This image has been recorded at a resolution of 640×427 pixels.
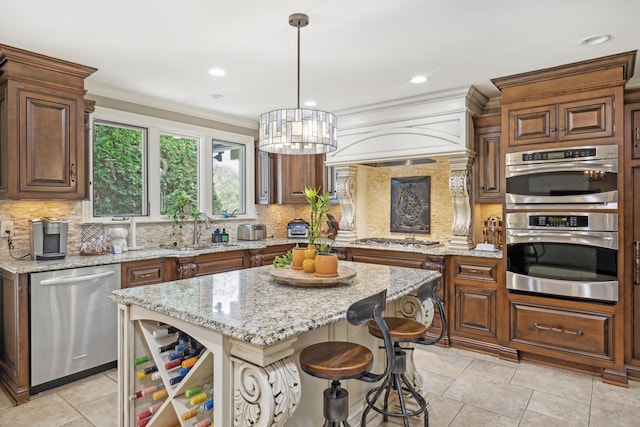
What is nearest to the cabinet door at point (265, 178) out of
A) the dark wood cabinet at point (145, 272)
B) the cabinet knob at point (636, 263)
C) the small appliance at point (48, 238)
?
the dark wood cabinet at point (145, 272)

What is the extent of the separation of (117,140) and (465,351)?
4119mm

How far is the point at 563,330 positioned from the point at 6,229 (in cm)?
478

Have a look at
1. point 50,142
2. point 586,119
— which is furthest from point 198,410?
point 586,119

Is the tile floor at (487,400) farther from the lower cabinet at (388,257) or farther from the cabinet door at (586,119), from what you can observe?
the cabinet door at (586,119)

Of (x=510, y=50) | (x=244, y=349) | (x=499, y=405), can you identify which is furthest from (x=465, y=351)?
(x=244, y=349)

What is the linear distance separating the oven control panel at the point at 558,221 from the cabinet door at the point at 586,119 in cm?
66

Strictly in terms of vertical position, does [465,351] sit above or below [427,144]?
below

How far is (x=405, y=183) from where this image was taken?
4.83 metres

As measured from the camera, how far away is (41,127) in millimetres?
3117

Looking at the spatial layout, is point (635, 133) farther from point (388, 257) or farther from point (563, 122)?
point (388, 257)

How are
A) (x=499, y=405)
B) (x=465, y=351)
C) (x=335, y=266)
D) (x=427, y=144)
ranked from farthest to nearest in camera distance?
1. (x=427, y=144)
2. (x=465, y=351)
3. (x=499, y=405)
4. (x=335, y=266)

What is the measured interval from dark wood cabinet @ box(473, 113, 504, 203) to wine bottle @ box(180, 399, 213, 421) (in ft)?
10.8

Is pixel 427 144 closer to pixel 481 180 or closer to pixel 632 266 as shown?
pixel 481 180

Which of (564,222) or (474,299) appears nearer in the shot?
(564,222)
